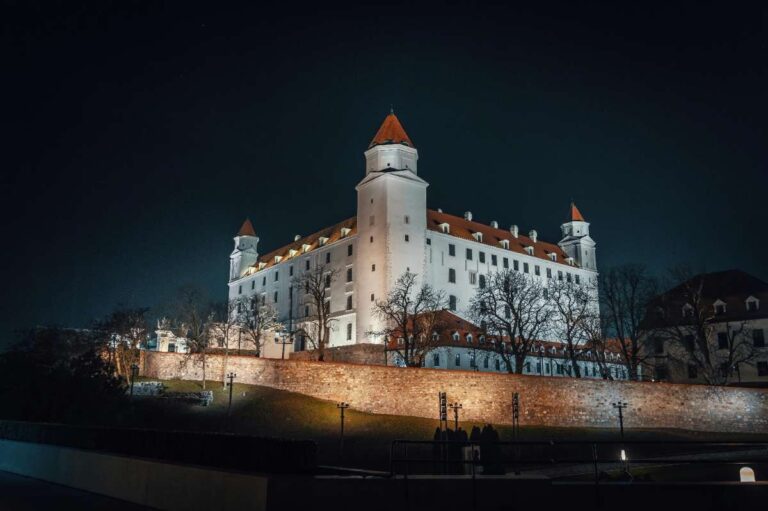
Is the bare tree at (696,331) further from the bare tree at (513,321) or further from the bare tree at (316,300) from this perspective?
the bare tree at (316,300)

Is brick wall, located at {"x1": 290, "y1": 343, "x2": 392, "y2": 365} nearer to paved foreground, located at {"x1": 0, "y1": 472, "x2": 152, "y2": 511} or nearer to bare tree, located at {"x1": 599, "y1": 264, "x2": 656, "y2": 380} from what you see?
bare tree, located at {"x1": 599, "y1": 264, "x2": 656, "y2": 380}

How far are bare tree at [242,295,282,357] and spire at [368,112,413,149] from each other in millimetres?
22621

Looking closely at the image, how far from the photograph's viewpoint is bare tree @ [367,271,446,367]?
51.2m

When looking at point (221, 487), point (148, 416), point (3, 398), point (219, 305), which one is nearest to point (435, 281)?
point (219, 305)

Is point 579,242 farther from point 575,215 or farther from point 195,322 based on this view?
point 195,322

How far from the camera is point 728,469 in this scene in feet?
105

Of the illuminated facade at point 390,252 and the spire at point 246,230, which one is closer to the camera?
the illuminated facade at point 390,252

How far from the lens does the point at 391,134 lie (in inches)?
2756

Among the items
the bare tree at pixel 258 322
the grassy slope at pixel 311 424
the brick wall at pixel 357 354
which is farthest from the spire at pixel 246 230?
the grassy slope at pixel 311 424

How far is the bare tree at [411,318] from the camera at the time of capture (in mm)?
51206

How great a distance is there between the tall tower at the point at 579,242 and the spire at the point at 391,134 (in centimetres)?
3442

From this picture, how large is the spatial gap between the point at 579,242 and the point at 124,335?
2493 inches

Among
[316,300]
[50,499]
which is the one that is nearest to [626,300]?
[316,300]

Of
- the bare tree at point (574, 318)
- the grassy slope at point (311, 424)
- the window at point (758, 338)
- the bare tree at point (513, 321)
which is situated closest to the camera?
the grassy slope at point (311, 424)
